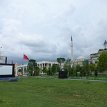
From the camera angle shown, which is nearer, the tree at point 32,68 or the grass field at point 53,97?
the grass field at point 53,97

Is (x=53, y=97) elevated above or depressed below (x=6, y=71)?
below

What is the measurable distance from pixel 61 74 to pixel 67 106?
73712 millimetres

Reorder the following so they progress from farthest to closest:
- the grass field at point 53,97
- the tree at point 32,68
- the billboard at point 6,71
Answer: the tree at point 32,68 → the billboard at point 6,71 → the grass field at point 53,97

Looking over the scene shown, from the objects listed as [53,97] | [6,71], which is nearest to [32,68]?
[6,71]

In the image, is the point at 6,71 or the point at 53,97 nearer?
the point at 53,97

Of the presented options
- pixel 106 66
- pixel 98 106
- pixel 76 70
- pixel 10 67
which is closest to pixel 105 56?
pixel 106 66

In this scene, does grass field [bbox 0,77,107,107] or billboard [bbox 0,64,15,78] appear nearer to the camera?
grass field [bbox 0,77,107,107]

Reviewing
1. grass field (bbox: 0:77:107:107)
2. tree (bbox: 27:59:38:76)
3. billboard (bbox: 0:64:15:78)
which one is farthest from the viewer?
tree (bbox: 27:59:38:76)

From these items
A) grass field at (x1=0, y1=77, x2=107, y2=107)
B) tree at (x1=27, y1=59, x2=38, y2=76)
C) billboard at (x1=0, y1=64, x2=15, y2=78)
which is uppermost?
tree at (x1=27, y1=59, x2=38, y2=76)

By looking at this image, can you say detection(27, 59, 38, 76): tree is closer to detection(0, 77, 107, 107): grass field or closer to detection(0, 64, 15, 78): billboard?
detection(0, 64, 15, 78): billboard

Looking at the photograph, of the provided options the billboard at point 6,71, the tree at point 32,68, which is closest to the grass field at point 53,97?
the billboard at point 6,71

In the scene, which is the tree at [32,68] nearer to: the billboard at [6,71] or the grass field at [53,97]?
the billboard at [6,71]

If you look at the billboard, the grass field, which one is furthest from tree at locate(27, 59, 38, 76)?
the grass field

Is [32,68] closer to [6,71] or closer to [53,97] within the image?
[6,71]
